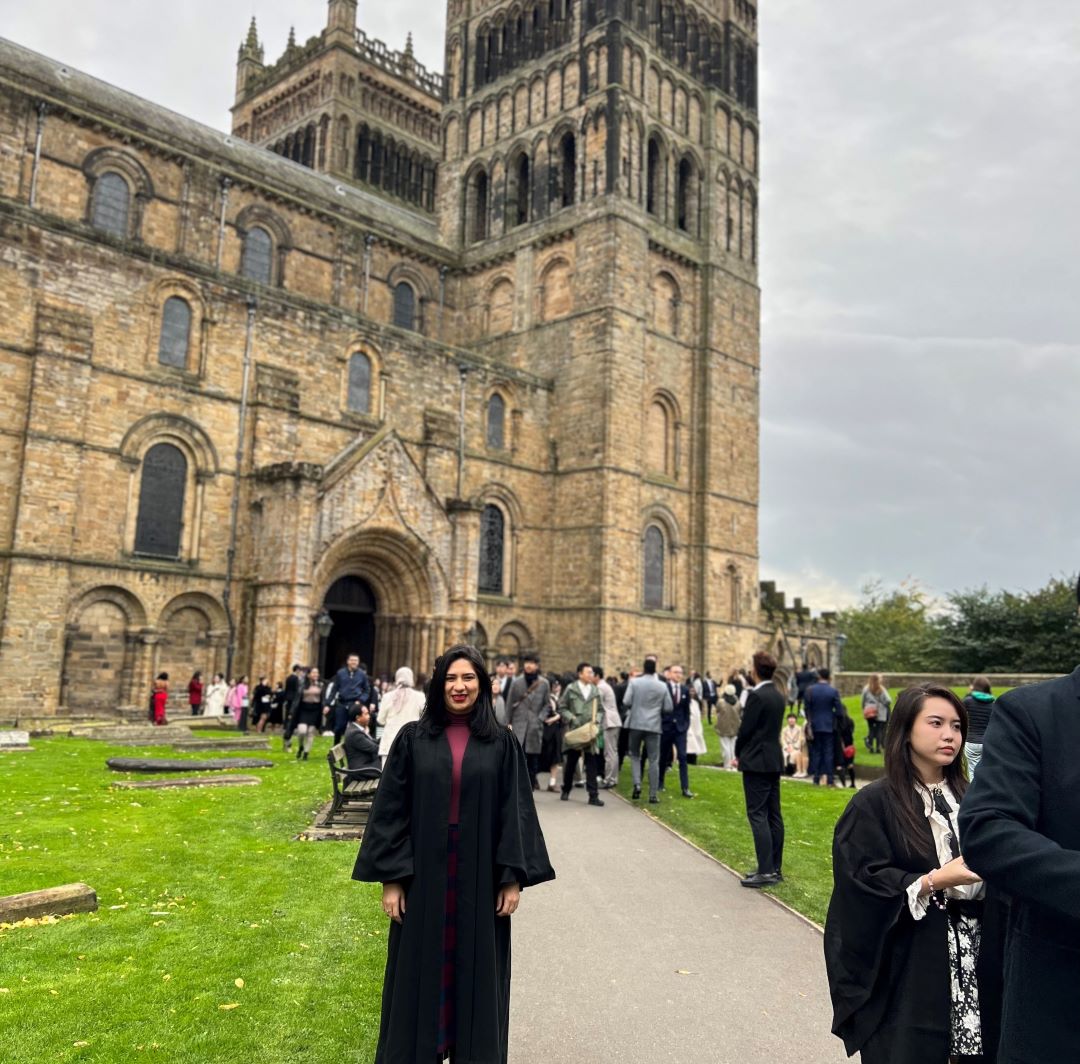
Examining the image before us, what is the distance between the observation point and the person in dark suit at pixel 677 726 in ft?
45.0

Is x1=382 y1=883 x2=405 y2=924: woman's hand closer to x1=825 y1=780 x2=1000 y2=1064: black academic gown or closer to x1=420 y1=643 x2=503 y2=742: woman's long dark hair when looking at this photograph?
x1=420 y1=643 x2=503 y2=742: woman's long dark hair

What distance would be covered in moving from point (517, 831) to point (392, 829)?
1.73 feet

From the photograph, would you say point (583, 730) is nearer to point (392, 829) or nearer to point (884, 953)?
point (392, 829)

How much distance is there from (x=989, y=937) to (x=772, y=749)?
5.32 metres

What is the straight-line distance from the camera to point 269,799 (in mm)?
11578

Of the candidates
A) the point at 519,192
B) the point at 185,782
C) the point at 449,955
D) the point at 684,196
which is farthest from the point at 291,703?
the point at 684,196

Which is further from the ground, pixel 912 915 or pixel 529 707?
pixel 529 707

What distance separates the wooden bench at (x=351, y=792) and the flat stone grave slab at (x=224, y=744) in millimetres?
8020

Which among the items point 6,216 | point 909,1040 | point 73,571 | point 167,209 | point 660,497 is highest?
point 167,209

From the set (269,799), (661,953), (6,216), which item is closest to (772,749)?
(661,953)

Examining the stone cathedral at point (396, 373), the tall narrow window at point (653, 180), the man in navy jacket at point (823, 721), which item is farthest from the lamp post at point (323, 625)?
the tall narrow window at point (653, 180)

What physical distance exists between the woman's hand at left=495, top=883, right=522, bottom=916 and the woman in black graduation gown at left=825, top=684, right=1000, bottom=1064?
1.28 m

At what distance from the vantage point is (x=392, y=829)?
4008mm

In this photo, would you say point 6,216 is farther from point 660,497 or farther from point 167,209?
point 660,497
